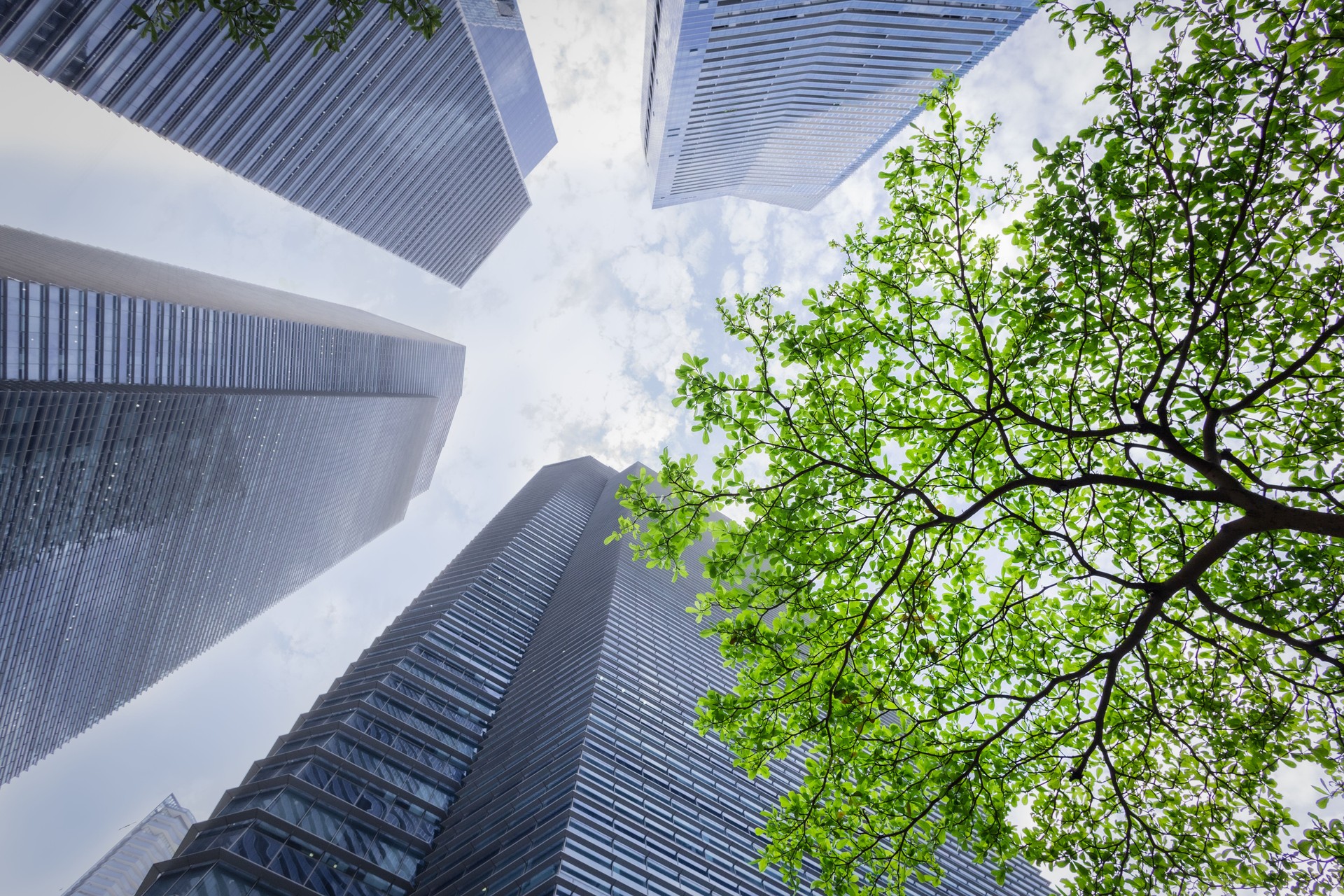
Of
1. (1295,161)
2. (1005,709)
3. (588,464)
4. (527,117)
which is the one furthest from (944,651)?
(527,117)

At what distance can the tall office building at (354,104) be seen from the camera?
260 ft

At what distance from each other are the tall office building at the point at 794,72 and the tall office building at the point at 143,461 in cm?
7552

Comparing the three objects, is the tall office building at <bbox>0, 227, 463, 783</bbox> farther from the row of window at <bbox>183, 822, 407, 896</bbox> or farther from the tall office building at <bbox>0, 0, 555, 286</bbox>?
the row of window at <bbox>183, 822, 407, 896</bbox>

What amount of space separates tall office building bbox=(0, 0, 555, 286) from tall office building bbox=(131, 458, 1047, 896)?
5748 cm

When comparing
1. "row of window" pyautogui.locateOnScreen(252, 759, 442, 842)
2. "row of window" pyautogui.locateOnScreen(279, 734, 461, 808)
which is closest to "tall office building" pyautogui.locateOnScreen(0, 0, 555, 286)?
"row of window" pyautogui.locateOnScreen(279, 734, 461, 808)

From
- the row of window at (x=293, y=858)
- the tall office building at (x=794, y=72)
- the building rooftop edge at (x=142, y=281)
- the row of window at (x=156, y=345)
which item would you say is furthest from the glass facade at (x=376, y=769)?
the tall office building at (x=794, y=72)

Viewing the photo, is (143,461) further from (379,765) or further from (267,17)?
(267,17)

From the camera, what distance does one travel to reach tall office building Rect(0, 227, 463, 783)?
72.8 metres

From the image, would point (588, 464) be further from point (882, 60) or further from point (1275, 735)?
point (1275, 735)

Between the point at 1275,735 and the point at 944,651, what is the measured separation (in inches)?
175

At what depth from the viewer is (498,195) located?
161 m

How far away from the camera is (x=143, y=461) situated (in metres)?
90.2

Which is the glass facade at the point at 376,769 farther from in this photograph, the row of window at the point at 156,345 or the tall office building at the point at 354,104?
the tall office building at the point at 354,104

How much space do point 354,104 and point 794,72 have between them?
76.9m
